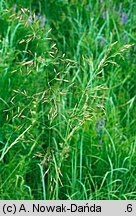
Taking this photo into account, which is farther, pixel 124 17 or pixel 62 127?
pixel 124 17

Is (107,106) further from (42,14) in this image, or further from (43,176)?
(42,14)

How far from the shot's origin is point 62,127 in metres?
3.36

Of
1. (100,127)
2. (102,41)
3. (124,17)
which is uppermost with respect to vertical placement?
(124,17)

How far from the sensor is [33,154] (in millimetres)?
3273

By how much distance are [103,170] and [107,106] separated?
511mm

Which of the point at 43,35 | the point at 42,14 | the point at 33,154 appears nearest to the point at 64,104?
the point at 33,154

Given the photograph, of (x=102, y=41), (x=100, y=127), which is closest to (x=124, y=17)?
(x=102, y=41)

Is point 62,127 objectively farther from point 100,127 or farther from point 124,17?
point 124,17

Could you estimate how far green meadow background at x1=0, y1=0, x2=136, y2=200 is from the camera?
10.2 ft

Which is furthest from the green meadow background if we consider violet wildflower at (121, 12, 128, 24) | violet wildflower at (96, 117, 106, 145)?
violet wildflower at (121, 12, 128, 24)

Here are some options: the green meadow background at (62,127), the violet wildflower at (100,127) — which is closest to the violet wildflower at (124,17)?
the green meadow background at (62,127)

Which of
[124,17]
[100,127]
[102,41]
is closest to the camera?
[100,127]

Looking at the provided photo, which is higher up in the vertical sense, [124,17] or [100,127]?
[124,17]

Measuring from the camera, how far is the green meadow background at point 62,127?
3.10 m
